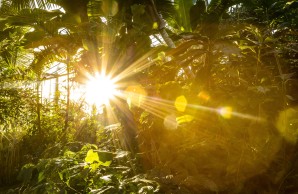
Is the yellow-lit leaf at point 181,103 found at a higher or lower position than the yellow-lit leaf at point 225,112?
higher

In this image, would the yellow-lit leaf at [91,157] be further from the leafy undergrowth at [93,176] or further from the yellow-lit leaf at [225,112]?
the yellow-lit leaf at [225,112]

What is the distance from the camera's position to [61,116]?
7242 mm

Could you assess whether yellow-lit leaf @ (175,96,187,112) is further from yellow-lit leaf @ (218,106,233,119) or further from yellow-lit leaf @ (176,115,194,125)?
yellow-lit leaf @ (218,106,233,119)

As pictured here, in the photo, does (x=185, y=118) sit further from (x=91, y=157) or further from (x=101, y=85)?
(x=101, y=85)

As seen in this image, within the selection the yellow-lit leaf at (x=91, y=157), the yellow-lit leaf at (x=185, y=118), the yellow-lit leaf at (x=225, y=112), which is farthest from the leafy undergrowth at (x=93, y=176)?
the yellow-lit leaf at (x=225, y=112)

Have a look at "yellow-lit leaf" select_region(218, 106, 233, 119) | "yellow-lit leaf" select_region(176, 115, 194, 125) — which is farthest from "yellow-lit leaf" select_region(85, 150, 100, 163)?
"yellow-lit leaf" select_region(218, 106, 233, 119)

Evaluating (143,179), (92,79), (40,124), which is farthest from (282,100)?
(40,124)

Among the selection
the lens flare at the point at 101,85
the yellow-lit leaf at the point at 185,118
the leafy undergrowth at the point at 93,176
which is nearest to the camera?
the leafy undergrowth at the point at 93,176

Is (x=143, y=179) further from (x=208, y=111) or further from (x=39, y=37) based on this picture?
(x=39, y=37)

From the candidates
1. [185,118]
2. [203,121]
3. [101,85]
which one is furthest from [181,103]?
[101,85]

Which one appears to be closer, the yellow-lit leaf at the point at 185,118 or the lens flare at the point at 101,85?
the yellow-lit leaf at the point at 185,118

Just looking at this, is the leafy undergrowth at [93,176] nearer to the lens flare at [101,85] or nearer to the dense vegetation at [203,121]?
the dense vegetation at [203,121]

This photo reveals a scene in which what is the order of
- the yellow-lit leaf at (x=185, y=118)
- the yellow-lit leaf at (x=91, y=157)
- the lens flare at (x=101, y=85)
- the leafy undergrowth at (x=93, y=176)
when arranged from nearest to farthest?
the leafy undergrowth at (x=93, y=176) → the yellow-lit leaf at (x=91, y=157) → the yellow-lit leaf at (x=185, y=118) → the lens flare at (x=101, y=85)

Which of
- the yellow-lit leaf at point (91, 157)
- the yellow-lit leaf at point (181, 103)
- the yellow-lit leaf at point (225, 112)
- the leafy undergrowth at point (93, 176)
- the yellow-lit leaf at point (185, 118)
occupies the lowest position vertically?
the leafy undergrowth at point (93, 176)
